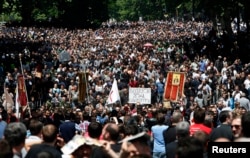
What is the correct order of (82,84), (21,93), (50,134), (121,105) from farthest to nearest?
(121,105) < (82,84) < (21,93) < (50,134)

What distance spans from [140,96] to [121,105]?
834 millimetres

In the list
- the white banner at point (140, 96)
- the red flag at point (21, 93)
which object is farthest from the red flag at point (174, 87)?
the red flag at point (21, 93)

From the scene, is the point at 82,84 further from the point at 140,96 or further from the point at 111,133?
the point at 111,133

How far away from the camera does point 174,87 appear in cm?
2133

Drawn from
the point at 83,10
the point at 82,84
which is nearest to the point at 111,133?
the point at 82,84

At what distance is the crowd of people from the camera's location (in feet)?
28.6

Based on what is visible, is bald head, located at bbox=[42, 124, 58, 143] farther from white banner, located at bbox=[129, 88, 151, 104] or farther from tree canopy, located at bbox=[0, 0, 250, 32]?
tree canopy, located at bbox=[0, 0, 250, 32]

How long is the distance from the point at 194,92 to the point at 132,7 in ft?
459

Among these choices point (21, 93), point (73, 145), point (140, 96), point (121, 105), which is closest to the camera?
point (73, 145)

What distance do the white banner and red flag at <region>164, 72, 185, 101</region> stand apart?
72.8 inches

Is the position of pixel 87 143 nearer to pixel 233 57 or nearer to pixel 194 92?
pixel 194 92

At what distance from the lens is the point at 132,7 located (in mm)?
166000

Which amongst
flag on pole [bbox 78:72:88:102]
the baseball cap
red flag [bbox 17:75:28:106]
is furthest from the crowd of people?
flag on pole [bbox 78:72:88:102]

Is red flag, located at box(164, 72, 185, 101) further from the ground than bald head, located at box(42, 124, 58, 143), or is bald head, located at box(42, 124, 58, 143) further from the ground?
bald head, located at box(42, 124, 58, 143)
